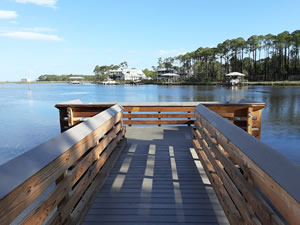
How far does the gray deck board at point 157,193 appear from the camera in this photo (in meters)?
2.41

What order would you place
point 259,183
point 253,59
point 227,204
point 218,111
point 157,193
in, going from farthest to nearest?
point 253,59, point 218,111, point 157,193, point 227,204, point 259,183

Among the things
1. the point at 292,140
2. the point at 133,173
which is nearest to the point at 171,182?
the point at 133,173

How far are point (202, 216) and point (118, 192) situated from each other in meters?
1.08

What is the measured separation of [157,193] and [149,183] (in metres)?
0.33

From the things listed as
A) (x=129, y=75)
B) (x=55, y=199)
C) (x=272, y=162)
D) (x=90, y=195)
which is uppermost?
(x=129, y=75)

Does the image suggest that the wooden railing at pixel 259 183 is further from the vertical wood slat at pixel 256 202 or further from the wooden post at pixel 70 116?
the wooden post at pixel 70 116

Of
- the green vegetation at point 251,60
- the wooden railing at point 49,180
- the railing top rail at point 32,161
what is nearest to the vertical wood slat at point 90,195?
the wooden railing at point 49,180

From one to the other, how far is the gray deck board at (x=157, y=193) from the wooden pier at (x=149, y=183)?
1 cm

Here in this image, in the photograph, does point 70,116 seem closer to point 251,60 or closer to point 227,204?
point 227,204

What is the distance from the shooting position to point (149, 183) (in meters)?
3.23

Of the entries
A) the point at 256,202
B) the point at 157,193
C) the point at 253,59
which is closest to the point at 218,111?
the point at 157,193

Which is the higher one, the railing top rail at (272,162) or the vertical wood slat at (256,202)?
the railing top rail at (272,162)

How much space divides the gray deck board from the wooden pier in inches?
0.4

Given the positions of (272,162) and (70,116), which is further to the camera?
(70,116)
